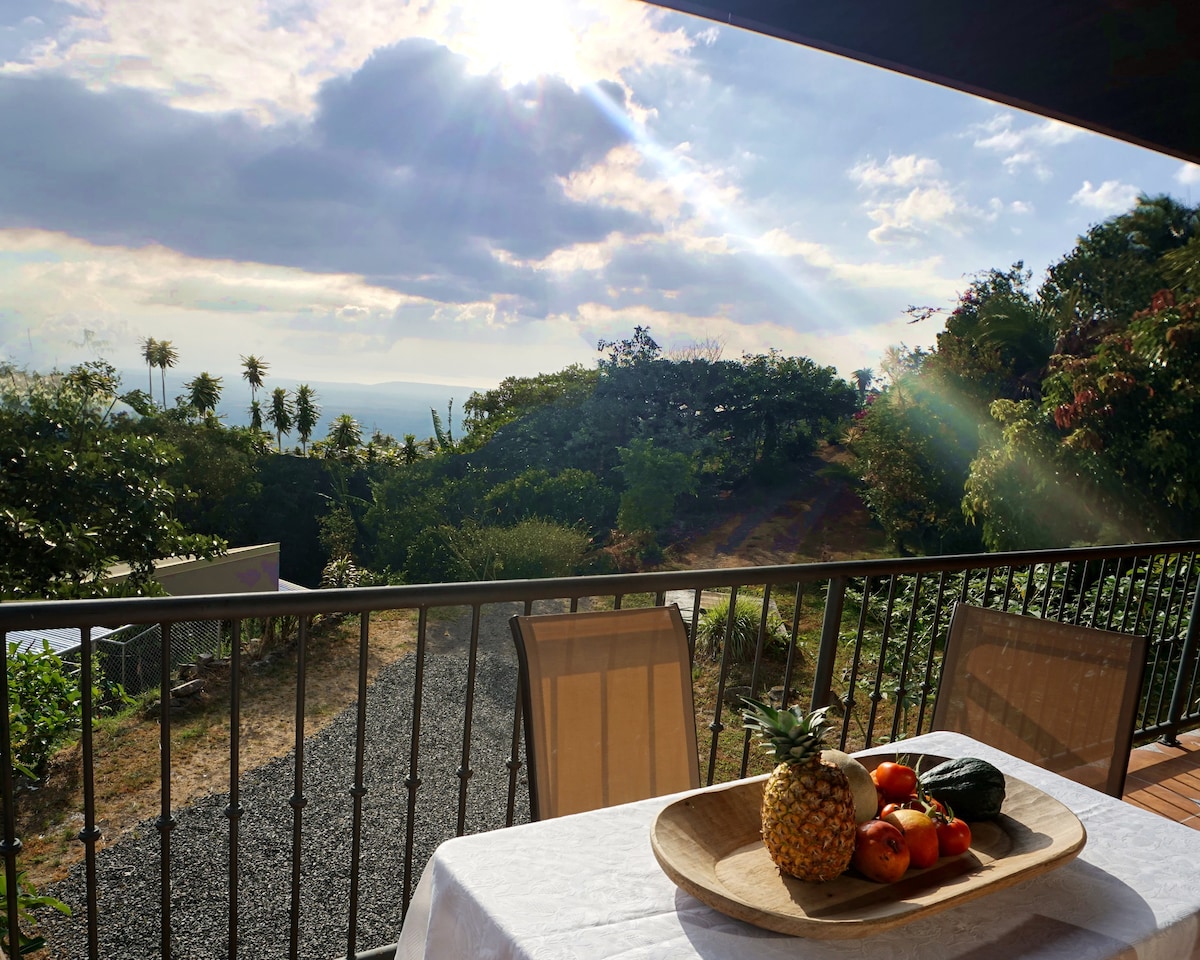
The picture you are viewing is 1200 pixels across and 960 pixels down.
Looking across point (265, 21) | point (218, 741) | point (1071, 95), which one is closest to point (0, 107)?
point (265, 21)

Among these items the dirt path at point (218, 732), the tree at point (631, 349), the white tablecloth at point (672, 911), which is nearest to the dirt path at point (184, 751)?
the dirt path at point (218, 732)

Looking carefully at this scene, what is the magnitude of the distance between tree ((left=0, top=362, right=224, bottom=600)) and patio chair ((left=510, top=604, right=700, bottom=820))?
5.03 metres

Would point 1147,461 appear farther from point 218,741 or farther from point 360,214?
point 360,214

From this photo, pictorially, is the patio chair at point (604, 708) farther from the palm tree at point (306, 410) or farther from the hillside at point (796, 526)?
the palm tree at point (306, 410)

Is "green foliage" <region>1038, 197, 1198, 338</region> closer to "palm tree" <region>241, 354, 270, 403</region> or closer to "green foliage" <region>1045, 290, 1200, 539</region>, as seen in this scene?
"green foliage" <region>1045, 290, 1200, 539</region>

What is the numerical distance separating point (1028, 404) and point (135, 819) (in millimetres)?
9867

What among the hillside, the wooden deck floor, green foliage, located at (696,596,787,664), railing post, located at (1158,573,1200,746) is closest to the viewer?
the wooden deck floor

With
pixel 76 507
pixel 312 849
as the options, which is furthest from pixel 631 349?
pixel 76 507

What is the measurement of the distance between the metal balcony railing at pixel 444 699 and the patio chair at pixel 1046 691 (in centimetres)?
29

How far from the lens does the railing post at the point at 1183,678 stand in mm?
3221

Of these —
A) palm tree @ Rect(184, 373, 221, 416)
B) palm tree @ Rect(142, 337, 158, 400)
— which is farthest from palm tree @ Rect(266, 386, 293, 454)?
palm tree @ Rect(142, 337, 158, 400)

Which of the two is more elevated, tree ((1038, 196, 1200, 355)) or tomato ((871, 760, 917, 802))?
tree ((1038, 196, 1200, 355))

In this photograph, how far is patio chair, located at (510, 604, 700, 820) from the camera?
1408 millimetres

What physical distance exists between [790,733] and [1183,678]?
3.23 m
